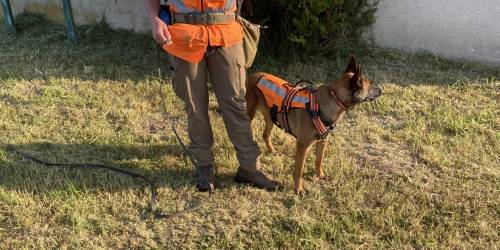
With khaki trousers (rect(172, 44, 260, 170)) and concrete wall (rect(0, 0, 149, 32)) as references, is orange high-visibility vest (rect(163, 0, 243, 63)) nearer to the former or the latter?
khaki trousers (rect(172, 44, 260, 170))

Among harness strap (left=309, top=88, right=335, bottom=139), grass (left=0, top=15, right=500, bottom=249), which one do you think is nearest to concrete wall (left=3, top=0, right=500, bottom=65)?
grass (left=0, top=15, right=500, bottom=249)

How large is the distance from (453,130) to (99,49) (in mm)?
4887

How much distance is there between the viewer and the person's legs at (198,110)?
365 centimetres

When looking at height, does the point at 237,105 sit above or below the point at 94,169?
above

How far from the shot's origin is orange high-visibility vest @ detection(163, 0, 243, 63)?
3.46 meters

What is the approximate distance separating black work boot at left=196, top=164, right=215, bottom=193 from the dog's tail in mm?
605

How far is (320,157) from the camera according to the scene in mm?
4137

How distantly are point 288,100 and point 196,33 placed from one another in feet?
2.98

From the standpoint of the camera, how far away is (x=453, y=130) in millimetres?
4855

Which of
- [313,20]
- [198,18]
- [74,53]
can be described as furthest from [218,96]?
[74,53]

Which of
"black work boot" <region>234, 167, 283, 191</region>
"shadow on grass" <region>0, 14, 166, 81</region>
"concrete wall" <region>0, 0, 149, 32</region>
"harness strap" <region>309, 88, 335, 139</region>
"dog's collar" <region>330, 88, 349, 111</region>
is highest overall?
"concrete wall" <region>0, 0, 149, 32</region>

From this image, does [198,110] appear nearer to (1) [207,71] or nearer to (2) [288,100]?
(1) [207,71]

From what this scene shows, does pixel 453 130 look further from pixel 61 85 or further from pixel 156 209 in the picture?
pixel 61 85

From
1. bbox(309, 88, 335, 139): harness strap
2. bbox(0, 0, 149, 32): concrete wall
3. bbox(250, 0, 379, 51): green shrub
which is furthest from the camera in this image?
bbox(0, 0, 149, 32): concrete wall
